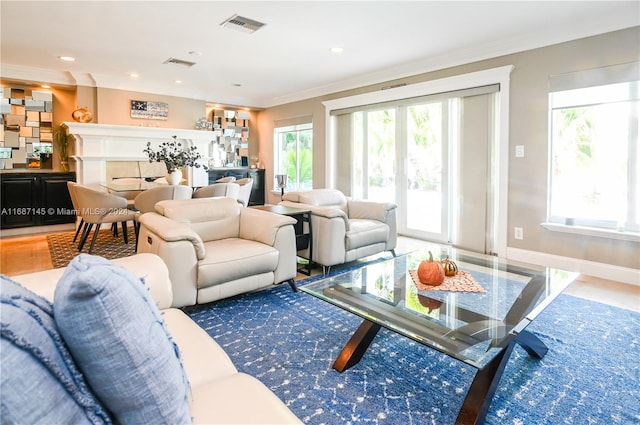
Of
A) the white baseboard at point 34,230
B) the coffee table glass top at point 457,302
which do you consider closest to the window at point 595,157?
the coffee table glass top at point 457,302

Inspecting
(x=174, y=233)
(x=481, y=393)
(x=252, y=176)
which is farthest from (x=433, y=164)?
(x=252, y=176)

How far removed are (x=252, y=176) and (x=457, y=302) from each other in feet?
21.9

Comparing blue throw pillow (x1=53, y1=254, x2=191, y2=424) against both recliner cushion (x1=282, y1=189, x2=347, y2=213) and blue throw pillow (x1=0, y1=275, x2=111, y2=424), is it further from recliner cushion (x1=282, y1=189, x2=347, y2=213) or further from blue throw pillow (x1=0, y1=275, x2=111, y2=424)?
recliner cushion (x1=282, y1=189, x2=347, y2=213)

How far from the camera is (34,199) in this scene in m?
5.64

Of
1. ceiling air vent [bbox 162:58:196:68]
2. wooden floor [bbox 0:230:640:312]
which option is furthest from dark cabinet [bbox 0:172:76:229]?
ceiling air vent [bbox 162:58:196:68]

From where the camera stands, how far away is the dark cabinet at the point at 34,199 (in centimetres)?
547

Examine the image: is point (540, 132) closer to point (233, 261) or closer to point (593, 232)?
point (593, 232)

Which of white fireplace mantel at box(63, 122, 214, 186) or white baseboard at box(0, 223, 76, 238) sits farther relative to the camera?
white fireplace mantel at box(63, 122, 214, 186)

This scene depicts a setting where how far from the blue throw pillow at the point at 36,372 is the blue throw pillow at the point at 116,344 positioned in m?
0.03

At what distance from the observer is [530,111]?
159 inches

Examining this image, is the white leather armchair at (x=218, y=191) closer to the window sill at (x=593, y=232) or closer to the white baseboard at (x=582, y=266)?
the white baseboard at (x=582, y=266)

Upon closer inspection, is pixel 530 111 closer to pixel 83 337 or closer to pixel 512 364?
pixel 512 364

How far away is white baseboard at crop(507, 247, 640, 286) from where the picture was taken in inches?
136

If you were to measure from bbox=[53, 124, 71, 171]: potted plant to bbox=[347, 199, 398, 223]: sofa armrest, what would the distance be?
491 centimetres
